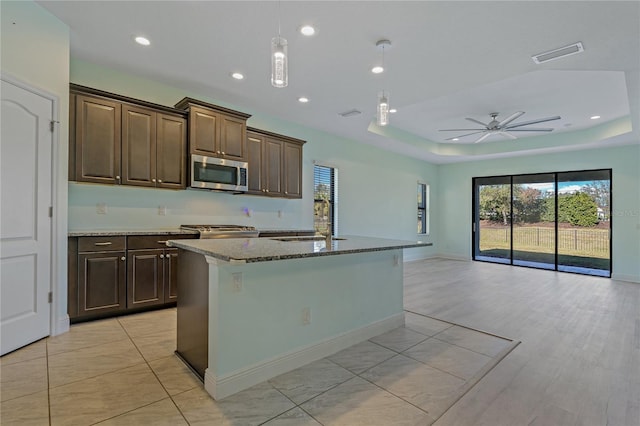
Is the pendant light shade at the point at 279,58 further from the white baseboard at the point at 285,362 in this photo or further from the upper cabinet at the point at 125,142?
the upper cabinet at the point at 125,142

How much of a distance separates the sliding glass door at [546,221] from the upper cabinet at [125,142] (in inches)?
294

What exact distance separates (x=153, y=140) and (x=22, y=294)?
6.26 ft

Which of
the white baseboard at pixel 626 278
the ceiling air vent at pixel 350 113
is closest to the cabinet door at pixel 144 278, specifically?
the ceiling air vent at pixel 350 113

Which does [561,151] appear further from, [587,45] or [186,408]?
[186,408]

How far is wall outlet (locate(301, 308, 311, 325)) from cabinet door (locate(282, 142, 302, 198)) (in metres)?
2.78

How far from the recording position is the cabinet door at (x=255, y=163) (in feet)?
14.7

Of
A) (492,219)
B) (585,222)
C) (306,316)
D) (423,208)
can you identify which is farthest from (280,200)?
(585,222)

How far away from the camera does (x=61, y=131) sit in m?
2.81

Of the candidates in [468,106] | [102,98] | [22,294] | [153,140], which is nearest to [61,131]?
[102,98]

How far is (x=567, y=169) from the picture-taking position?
22.2 ft

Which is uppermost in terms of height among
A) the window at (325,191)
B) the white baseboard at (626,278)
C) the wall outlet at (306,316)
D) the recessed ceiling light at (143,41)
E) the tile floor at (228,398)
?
the recessed ceiling light at (143,41)

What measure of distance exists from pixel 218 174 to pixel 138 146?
934 millimetres

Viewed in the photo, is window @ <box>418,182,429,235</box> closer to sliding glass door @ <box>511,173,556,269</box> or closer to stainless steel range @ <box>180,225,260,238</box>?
sliding glass door @ <box>511,173,556,269</box>

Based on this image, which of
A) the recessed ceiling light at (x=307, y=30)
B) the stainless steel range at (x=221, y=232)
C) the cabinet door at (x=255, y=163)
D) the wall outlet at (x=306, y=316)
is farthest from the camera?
the cabinet door at (x=255, y=163)
